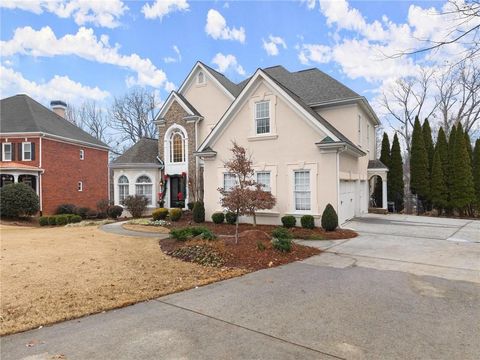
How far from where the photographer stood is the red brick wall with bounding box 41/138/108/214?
80.6 ft

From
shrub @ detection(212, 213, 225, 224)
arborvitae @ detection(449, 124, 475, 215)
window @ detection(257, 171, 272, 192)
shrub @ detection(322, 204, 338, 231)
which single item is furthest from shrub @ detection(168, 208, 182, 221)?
arborvitae @ detection(449, 124, 475, 215)

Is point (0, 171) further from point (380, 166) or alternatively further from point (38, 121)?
point (380, 166)

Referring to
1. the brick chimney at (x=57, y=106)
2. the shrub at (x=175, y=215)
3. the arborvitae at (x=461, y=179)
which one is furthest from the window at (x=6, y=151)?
the arborvitae at (x=461, y=179)

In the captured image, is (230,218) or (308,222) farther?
(230,218)

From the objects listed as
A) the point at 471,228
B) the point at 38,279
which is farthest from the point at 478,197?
the point at 38,279

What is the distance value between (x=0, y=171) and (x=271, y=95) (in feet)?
66.4

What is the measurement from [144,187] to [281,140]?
40.2 ft

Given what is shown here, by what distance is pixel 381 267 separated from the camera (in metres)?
7.61

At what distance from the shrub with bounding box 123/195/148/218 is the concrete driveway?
15.6 meters

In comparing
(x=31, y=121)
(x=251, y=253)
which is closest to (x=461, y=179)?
(x=251, y=253)

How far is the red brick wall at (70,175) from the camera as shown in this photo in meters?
24.6

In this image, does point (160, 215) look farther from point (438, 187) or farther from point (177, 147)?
point (438, 187)

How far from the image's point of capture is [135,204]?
21.1 metres

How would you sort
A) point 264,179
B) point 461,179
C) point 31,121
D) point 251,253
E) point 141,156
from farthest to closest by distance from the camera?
1. point 31,121
2. point 141,156
3. point 461,179
4. point 264,179
5. point 251,253
